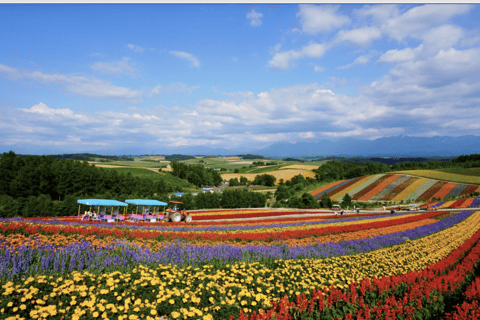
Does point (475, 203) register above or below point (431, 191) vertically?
below

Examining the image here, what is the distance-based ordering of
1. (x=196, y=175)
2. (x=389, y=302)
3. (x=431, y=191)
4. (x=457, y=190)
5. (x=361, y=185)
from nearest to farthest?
(x=389, y=302) < (x=457, y=190) < (x=431, y=191) < (x=361, y=185) < (x=196, y=175)

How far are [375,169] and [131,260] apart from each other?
128898mm

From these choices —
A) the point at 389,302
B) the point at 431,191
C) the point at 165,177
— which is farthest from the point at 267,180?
the point at 389,302

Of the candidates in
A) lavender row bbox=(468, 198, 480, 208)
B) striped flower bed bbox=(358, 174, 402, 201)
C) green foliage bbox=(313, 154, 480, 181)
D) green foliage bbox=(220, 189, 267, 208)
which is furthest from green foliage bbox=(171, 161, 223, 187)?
lavender row bbox=(468, 198, 480, 208)

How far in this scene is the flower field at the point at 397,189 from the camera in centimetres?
5488

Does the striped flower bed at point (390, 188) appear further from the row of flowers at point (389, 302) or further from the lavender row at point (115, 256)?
the row of flowers at point (389, 302)

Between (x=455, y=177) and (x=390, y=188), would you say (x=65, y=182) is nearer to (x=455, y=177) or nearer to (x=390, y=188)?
(x=390, y=188)

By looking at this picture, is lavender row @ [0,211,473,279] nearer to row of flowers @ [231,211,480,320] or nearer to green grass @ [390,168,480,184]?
row of flowers @ [231,211,480,320]

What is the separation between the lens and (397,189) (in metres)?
62.4

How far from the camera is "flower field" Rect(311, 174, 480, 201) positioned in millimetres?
54878

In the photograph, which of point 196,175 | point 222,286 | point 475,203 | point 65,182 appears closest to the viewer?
point 222,286

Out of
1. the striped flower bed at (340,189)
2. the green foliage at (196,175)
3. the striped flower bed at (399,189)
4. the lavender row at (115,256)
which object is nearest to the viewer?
the lavender row at (115,256)

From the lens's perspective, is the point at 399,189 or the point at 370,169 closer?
the point at 399,189

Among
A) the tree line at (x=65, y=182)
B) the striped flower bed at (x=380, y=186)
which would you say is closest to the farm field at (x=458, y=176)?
the striped flower bed at (x=380, y=186)
